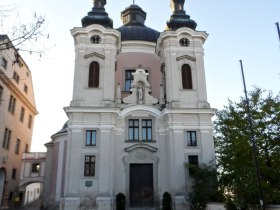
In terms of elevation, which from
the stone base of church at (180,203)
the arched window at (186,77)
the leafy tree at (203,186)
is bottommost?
the stone base of church at (180,203)

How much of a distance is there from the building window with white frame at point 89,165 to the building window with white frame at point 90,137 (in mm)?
957

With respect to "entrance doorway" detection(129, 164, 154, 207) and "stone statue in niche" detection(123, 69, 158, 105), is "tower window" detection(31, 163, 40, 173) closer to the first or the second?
"stone statue in niche" detection(123, 69, 158, 105)

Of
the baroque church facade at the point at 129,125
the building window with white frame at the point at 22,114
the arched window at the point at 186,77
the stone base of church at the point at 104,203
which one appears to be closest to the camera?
the stone base of church at the point at 104,203

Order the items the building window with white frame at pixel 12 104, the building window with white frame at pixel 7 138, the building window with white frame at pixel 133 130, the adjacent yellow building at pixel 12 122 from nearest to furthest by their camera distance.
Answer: the building window with white frame at pixel 133 130 → the adjacent yellow building at pixel 12 122 → the building window with white frame at pixel 7 138 → the building window with white frame at pixel 12 104

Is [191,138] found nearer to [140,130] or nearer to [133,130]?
[140,130]

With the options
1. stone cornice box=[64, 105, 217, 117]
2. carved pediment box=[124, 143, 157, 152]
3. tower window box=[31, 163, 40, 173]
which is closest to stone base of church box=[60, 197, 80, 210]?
carved pediment box=[124, 143, 157, 152]

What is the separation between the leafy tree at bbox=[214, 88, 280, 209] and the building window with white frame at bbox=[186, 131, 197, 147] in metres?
1.57

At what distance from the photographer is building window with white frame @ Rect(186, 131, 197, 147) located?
23328 millimetres

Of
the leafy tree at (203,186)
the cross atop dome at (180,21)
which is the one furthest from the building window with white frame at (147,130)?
the cross atop dome at (180,21)

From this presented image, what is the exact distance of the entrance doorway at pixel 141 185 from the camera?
73.6ft

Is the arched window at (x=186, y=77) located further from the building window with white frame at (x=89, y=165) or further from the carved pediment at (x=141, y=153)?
the building window with white frame at (x=89, y=165)

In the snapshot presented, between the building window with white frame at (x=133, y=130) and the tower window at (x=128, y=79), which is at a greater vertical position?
the tower window at (x=128, y=79)

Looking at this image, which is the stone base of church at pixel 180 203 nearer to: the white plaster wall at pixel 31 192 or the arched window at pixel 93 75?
the arched window at pixel 93 75

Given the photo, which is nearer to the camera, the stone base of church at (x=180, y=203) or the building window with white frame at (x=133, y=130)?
the stone base of church at (x=180, y=203)
